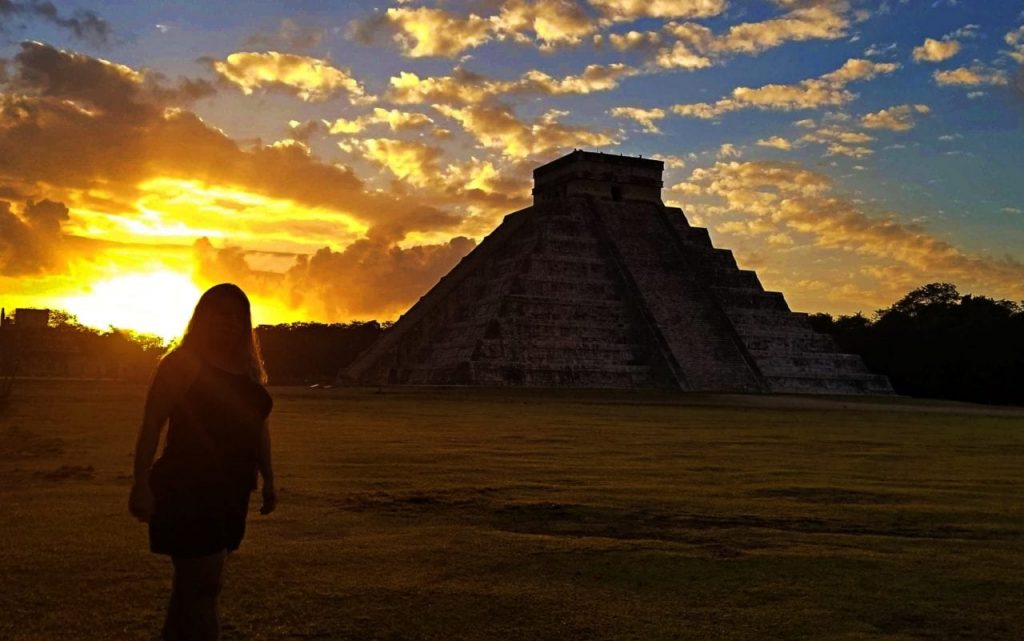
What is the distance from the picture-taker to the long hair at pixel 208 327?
366 centimetres

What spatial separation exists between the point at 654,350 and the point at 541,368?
5.31 m

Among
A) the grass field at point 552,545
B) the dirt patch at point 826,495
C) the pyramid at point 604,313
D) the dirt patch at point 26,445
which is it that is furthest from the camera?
the pyramid at point 604,313

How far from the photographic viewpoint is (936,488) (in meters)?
9.18

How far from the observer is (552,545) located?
6.06 meters

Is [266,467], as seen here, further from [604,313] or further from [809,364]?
[809,364]

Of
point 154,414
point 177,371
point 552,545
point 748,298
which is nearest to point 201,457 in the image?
point 154,414

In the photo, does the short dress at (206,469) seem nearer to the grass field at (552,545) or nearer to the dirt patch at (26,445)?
the grass field at (552,545)

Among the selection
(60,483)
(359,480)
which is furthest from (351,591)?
(60,483)

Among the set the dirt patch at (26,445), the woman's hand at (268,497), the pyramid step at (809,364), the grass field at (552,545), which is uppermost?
the pyramid step at (809,364)

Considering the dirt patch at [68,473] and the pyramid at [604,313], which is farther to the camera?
the pyramid at [604,313]

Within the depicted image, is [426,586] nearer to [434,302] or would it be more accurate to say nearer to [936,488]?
[936,488]

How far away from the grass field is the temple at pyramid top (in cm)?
3125

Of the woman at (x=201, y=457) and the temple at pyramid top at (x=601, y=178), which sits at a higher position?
the temple at pyramid top at (x=601, y=178)

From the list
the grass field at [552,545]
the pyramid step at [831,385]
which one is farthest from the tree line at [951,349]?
the grass field at [552,545]
